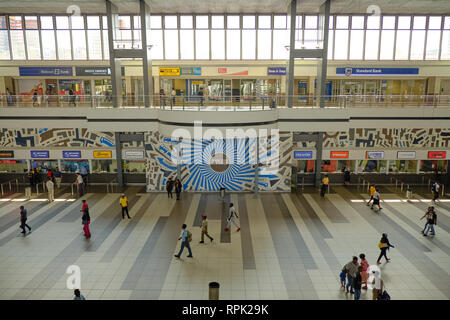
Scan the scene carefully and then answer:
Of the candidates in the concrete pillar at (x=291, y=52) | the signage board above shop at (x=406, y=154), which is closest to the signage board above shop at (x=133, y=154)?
the concrete pillar at (x=291, y=52)

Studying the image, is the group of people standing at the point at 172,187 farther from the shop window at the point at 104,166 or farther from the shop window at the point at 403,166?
the shop window at the point at 403,166

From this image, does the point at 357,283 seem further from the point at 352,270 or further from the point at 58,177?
the point at 58,177

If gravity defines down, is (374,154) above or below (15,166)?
above

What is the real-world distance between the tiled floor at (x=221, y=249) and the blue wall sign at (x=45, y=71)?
32.2 feet

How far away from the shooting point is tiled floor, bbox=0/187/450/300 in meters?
10.9

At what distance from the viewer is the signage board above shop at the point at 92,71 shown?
24.8 metres

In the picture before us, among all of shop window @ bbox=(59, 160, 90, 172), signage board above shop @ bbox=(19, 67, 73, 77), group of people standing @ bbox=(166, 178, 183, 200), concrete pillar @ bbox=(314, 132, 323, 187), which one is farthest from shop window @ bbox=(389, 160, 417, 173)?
signage board above shop @ bbox=(19, 67, 73, 77)

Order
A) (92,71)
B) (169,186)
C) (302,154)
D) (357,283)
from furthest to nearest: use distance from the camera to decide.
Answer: (92,71) < (302,154) < (169,186) < (357,283)

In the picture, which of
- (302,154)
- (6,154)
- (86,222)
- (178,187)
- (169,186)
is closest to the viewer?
(86,222)

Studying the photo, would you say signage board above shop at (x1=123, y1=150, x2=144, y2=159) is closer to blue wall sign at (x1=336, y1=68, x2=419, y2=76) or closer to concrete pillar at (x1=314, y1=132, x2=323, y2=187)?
concrete pillar at (x1=314, y1=132, x2=323, y2=187)

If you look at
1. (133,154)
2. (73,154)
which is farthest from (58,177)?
(133,154)

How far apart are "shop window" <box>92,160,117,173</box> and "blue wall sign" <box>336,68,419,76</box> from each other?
17141mm

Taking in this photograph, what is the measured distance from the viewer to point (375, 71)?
24859 millimetres

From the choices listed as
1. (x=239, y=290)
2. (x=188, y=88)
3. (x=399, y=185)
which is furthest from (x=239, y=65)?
(x=239, y=290)
